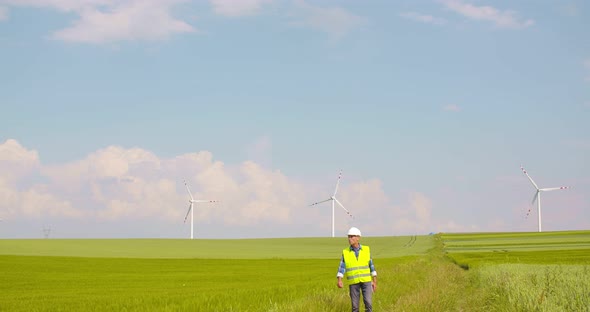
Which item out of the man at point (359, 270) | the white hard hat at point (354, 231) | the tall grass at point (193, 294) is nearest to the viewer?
the white hard hat at point (354, 231)

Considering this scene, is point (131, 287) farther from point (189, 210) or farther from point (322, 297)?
point (189, 210)

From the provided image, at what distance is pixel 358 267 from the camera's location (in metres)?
16.2

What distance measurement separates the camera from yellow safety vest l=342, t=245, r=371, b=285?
1614 centimetres

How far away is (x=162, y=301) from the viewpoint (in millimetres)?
21016

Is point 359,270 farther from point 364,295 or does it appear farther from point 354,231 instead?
point 354,231

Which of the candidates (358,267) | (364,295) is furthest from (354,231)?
(364,295)

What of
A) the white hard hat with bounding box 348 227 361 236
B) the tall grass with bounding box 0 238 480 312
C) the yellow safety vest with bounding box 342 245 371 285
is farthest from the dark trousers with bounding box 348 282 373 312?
the white hard hat with bounding box 348 227 361 236

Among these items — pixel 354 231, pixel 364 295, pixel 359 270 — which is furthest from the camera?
pixel 364 295

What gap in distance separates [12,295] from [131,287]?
573cm

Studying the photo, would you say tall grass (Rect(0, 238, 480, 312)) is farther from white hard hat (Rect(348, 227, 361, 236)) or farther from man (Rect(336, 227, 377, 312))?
white hard hat (Rect(348, 227, 361, 236))

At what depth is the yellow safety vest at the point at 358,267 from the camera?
16.1 metres

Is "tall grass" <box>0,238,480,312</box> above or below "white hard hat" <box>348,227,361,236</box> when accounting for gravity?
below

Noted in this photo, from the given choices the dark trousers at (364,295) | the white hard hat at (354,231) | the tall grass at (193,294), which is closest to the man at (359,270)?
the dark trousers at (364,295)

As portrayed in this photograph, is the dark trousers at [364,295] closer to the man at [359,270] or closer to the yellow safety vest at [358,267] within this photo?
the man at [359,270]
